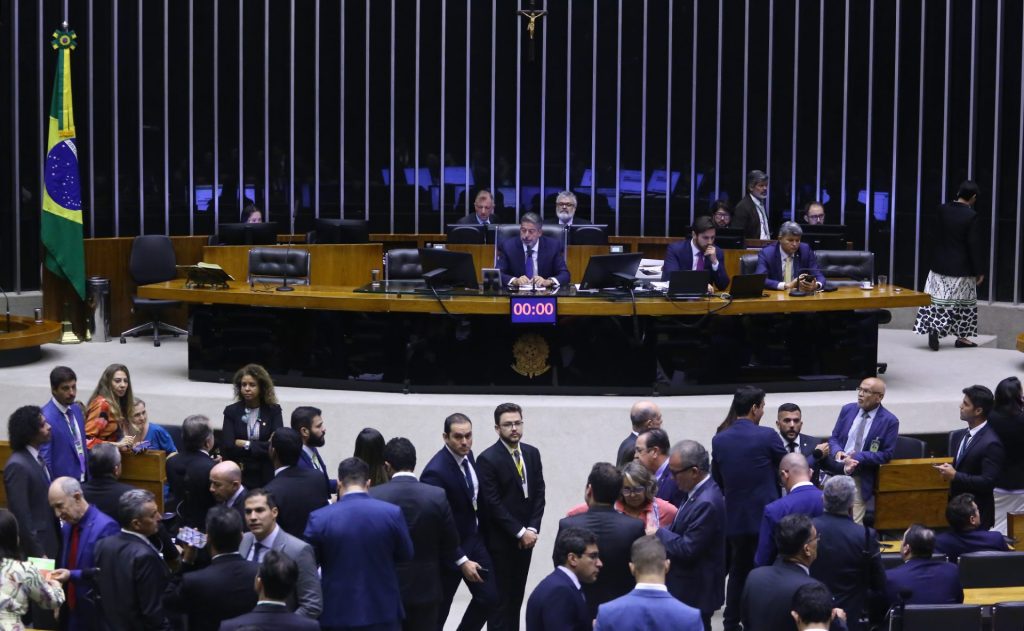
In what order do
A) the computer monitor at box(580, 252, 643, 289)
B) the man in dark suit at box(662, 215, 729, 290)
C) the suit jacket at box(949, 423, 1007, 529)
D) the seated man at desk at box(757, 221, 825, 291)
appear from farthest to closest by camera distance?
1. the seated man at desk at box(757, 221, 825, 291)
2. the man in dark suit at box(662, 215, 729, 290)
3. the computer monitor at box(580, 252, 643, 289)
4. the suit jacket at box(949, 423, 1007, 529)

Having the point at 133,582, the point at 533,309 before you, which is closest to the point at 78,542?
the point at 133,582

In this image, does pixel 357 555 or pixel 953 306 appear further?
pixel 953 306

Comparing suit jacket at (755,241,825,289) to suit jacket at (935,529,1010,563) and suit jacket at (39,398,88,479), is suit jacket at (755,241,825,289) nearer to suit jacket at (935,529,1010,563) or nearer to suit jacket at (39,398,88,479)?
suit jacket at (935,529,1010,563)

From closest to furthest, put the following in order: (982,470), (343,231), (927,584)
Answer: (927,584) → (982,470) → (343,231)

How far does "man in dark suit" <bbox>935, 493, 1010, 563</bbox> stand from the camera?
269 inches

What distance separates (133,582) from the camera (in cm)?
555

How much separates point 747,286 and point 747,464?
9.81 ft

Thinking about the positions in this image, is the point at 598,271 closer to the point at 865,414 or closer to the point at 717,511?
the point at 865,414

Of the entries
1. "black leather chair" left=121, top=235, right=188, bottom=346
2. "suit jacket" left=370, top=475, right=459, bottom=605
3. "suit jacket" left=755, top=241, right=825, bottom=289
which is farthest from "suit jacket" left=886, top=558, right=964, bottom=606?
"black leather chair" left=121, top=235, right=188, bottom=346

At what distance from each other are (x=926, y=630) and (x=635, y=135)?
35.8ft

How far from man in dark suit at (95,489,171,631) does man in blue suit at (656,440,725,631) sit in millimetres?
2081

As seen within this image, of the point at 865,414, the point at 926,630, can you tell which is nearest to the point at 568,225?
the point at 865,414

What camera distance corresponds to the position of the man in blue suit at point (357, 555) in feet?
18.9

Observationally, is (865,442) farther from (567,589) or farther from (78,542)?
(78,542)
